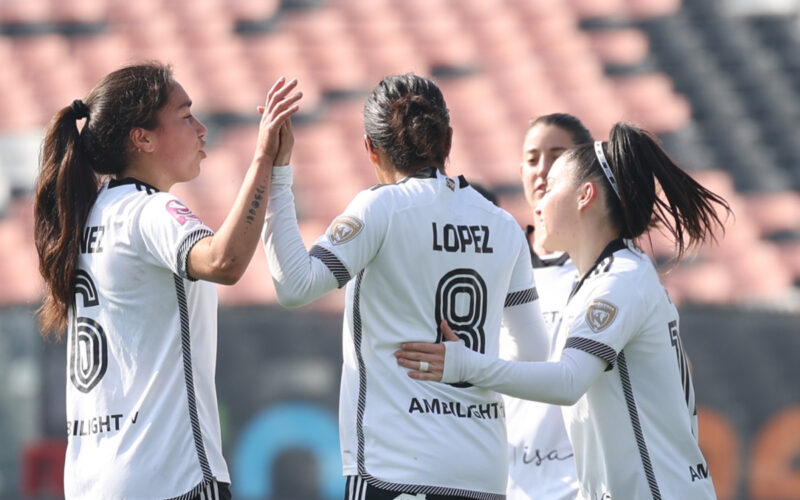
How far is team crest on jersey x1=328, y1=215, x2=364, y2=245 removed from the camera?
2520mm

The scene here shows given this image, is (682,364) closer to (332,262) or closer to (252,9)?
(332,262)

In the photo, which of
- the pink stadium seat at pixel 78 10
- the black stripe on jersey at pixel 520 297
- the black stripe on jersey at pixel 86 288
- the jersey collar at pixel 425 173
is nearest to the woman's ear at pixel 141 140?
the black stripe on jersey at pixel 86 288

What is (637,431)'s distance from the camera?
2.65m

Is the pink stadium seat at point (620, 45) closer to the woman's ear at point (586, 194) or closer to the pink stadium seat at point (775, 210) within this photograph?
the pink stadium seat at point (775, 210)

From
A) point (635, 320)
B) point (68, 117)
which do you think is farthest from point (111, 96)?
point (635, 320)

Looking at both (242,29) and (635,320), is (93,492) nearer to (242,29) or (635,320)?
(635,320)

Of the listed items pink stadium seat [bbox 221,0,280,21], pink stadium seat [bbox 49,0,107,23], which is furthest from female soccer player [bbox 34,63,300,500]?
pink stadium seat [bbox 49,0,107,23]

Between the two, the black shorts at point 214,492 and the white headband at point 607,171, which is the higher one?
the white headband at point 607,171

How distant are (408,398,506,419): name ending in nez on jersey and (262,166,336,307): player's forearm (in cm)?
34

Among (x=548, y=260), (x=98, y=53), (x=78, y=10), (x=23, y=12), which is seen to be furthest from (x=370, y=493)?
Result: (x=23, y=12)

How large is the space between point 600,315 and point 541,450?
800 millimetres

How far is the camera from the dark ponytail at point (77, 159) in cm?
262

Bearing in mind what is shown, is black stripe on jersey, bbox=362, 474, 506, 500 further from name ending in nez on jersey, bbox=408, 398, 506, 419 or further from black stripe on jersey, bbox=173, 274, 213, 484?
black stripe on jersey, bbox=173, 274, 213, 484

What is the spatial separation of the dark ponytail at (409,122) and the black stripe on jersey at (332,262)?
332 millimetres
